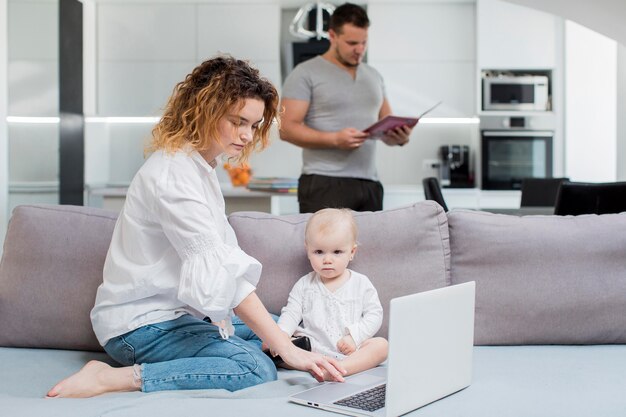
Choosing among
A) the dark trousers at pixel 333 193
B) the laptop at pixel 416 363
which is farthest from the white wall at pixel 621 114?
the laptop at pixel 416 363

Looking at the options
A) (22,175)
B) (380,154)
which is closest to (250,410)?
(22,175)

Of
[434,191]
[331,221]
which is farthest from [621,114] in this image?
[331,221]

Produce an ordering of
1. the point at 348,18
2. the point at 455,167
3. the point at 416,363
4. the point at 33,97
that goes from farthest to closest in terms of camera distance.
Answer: the point at 455,167, the point at 33,97, the point at 348,18, the point at 416,363

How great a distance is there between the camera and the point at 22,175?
3.37 meters

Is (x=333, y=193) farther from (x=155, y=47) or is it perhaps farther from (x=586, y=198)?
(x=155, y=47)

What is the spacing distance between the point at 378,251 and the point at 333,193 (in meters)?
0.84

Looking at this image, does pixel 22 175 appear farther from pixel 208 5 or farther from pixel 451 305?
pixel 208 5

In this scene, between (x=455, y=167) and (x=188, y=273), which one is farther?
(x=455, y=167)

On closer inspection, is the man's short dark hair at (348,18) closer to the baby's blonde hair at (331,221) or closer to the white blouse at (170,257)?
the baby's blonde hair at (331,221)

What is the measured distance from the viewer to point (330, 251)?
220cm

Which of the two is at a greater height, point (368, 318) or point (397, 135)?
point (397, 135)

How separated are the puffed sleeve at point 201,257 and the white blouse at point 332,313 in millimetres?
328

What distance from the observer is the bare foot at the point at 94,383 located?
6.03 feet

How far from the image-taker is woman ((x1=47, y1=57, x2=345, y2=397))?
6.06 ft
